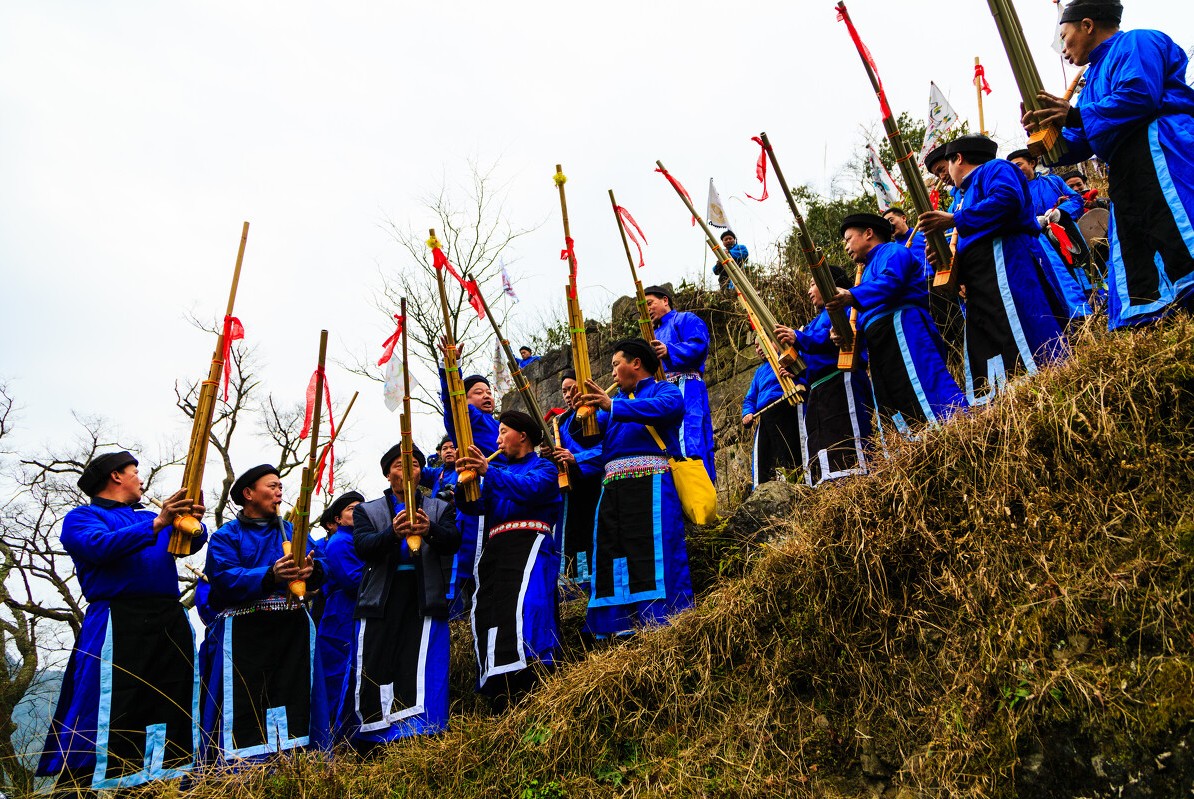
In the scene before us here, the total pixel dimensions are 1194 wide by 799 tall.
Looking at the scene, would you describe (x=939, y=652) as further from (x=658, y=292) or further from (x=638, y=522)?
(x=658, y=292)

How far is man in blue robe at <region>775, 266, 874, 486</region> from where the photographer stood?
502cm

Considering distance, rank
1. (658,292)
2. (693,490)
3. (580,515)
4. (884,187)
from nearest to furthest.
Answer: (693,490) → (580,515) → (658,292) → (884,187)

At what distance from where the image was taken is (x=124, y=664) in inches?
172

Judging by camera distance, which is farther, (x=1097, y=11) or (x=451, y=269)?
(x=451, y=269)

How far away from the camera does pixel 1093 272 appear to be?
20.3 ft

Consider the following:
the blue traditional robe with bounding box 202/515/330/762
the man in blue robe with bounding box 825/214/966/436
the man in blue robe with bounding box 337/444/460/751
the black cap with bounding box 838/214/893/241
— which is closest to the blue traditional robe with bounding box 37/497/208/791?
the blue traditional robe with bounding box 202/515/330/762

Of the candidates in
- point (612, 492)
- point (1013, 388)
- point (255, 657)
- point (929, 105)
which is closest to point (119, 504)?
point (255, 657)

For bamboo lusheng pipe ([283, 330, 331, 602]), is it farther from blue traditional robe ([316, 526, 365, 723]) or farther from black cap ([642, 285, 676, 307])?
black cap ([642, 285, 676, 307])

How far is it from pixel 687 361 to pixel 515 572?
216 centimetres

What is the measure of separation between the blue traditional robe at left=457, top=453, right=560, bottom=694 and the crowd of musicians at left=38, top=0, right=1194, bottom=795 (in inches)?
0.5

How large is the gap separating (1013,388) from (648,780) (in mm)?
2108

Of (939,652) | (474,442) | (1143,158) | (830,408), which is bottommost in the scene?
(939,652)

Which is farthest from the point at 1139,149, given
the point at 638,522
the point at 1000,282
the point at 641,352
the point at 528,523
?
the point at 528,523

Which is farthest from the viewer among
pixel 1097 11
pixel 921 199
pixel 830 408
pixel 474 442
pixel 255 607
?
pixel 474 442
